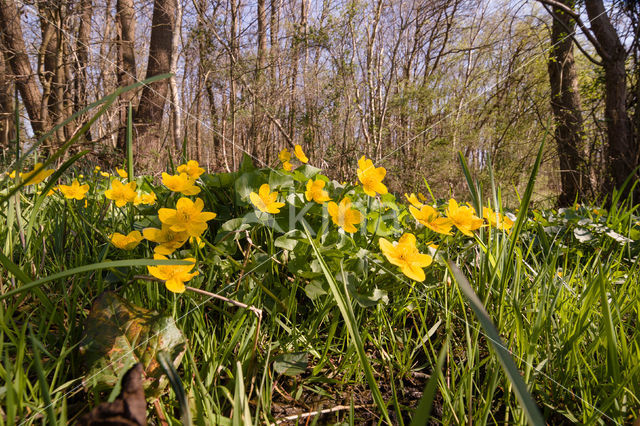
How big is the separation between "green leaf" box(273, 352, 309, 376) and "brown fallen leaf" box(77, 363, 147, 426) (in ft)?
1.17

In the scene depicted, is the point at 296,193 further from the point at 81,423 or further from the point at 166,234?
the point at 81,423

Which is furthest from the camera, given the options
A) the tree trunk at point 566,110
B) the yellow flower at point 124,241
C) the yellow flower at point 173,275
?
the tree trunk at point 566,110

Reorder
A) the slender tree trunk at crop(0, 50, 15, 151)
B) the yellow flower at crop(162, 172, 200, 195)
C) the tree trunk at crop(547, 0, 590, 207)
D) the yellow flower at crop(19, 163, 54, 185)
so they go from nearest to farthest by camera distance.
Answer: the yellow flower at crop(19, 163, 54, 185)
the yellow flower at crop(162, 172, 200, 195)
the tree trunk at crop(547, 0, 590, 207)
the slender tree trunk at crop(0, 50, 15, 151)

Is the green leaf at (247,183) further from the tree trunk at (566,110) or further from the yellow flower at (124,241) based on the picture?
the tree trunk at (566,110)

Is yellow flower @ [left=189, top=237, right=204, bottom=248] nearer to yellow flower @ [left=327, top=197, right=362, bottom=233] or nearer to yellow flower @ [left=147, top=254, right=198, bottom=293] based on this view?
yellow flower @ [left=147, top=254, right=198, bottom=293]

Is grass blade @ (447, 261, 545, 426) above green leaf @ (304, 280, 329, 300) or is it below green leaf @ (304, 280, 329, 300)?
above

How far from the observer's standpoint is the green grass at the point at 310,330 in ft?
2.02

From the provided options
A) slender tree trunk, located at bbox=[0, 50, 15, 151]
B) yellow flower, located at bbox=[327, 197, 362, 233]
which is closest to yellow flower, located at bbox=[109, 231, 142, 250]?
yellow flower, located at bbox=[327, 197, 362, 233]

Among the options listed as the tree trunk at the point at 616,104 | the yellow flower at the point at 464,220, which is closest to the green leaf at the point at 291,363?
the yellow flower at the point at 464,220

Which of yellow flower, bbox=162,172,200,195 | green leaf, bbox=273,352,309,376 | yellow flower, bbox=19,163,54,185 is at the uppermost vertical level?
yellow flower, bbox=19,163,54,185

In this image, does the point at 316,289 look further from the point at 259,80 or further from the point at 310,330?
the point at 259,80

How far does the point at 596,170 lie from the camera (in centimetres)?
371

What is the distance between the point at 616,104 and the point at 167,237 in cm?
436

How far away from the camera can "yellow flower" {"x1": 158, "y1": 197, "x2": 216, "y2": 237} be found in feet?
2.38
